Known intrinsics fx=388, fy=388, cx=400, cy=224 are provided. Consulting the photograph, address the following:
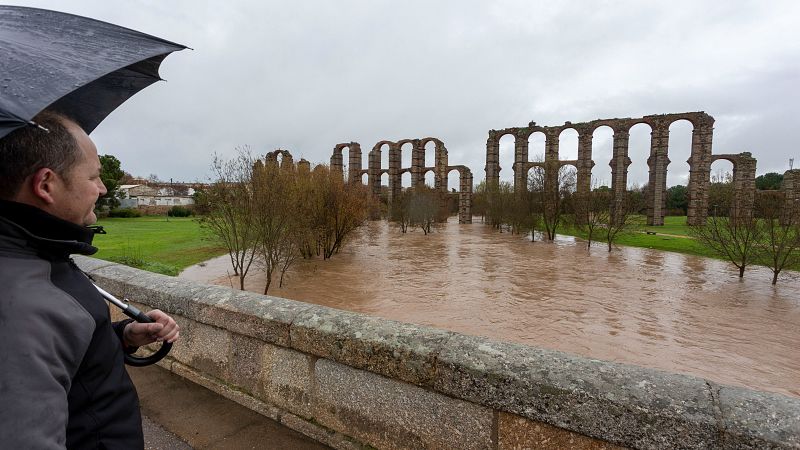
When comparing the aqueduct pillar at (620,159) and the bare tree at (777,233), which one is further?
the aqueduct pillar at (620,159)

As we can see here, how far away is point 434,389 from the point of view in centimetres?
184

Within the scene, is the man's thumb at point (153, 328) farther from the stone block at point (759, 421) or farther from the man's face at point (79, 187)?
the stone block at point (759, 421)

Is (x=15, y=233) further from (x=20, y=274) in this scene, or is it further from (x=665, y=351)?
(x=665, y=351)

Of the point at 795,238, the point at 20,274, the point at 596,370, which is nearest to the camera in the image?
the point at 20,274

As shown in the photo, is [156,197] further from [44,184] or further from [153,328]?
[44,184]

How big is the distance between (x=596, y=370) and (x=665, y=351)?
603 cm

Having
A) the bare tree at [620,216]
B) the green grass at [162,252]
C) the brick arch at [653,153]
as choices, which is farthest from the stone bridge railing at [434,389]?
the brick arch at [653,153]

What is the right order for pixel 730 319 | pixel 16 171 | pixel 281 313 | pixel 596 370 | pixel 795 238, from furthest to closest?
pixel 795 238 → pixel 730 319 → pixel 281 313 → pixel 596 370 → pixel 16 171

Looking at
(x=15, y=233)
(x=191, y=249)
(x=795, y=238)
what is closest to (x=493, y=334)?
(x=15, y=233)

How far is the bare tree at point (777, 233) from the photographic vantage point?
441 inches

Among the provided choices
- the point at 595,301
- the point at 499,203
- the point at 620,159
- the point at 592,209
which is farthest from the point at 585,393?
the point at 620,159

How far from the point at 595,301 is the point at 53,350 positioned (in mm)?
10184

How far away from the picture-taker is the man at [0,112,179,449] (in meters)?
0.75

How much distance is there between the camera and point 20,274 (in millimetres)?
857
